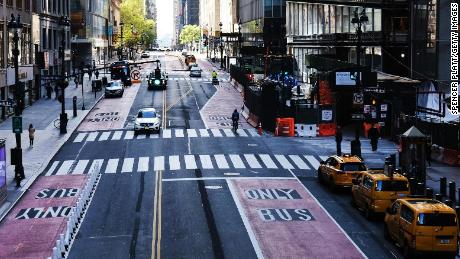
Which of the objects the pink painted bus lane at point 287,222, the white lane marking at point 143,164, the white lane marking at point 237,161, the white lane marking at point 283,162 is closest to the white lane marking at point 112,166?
the white lane marking at point 143,164

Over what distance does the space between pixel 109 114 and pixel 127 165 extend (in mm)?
25327

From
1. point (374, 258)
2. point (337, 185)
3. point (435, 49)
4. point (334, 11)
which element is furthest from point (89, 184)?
point (334, 11)

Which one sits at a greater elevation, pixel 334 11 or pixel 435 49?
pixel 334 11

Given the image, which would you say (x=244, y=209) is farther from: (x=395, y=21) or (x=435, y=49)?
(x=395, y=21)

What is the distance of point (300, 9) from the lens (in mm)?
103250

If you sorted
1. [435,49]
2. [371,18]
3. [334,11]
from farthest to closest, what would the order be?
[334,11] < [371,18] < [435,49]

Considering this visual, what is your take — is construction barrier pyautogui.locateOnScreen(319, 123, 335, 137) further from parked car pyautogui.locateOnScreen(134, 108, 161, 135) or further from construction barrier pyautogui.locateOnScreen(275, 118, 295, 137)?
parked car pyautogui.locateOnScreen(134, 108, 161, 135)

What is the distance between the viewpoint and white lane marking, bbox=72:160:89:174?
39.1m

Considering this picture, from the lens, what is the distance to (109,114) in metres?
65.1

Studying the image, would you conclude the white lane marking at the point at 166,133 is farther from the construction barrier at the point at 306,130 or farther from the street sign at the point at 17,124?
the street sign at the point at 17,124

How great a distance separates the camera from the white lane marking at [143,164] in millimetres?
39062

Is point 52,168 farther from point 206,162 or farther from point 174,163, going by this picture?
point 206,162

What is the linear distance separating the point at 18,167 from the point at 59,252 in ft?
49.0

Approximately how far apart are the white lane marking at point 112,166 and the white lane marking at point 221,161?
567 centimetres
